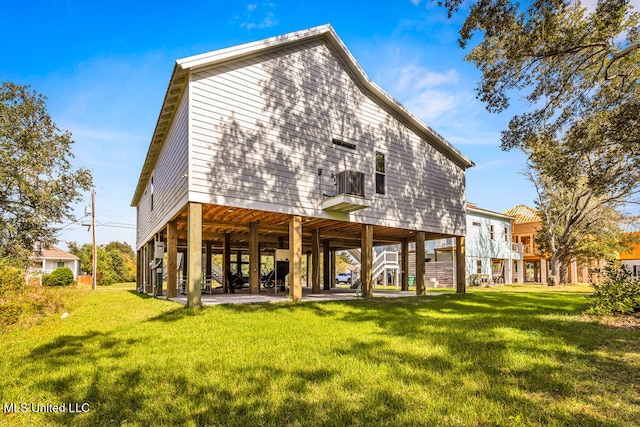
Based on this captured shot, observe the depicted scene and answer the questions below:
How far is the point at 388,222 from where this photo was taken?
13398 mm

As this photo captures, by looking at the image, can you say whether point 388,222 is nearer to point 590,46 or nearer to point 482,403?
point 590,46

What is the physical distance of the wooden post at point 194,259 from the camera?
347 inches

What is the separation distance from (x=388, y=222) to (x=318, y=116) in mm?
4587

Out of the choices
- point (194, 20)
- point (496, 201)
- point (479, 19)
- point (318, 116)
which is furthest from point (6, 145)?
point (496, 201)

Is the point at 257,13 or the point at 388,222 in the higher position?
the point at 257,13

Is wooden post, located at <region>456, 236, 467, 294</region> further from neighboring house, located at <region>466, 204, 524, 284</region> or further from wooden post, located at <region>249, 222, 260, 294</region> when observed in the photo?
neighboring house, located at <region>466, 204, 524, 284</region>

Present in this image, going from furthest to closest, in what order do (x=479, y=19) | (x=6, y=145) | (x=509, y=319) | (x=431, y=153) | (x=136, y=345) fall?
1. (x=6, y=145)
2. (x=431, y=153)
3. (x=479, y=19)
4. (x=509, y=319)
5. (x=136, y=345)

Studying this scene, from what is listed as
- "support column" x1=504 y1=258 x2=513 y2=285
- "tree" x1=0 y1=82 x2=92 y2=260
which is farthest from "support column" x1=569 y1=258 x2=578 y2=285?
"tree" x1=0 y1=82 x2=92 y2=260

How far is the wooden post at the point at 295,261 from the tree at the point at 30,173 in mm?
18438

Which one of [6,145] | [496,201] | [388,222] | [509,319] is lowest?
[509,319]

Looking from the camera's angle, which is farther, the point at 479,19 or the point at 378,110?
the point at 378,110

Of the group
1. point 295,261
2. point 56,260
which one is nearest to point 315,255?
point 295,261

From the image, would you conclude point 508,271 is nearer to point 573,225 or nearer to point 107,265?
point 573,225

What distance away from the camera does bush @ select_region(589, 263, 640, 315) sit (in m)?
8.16
